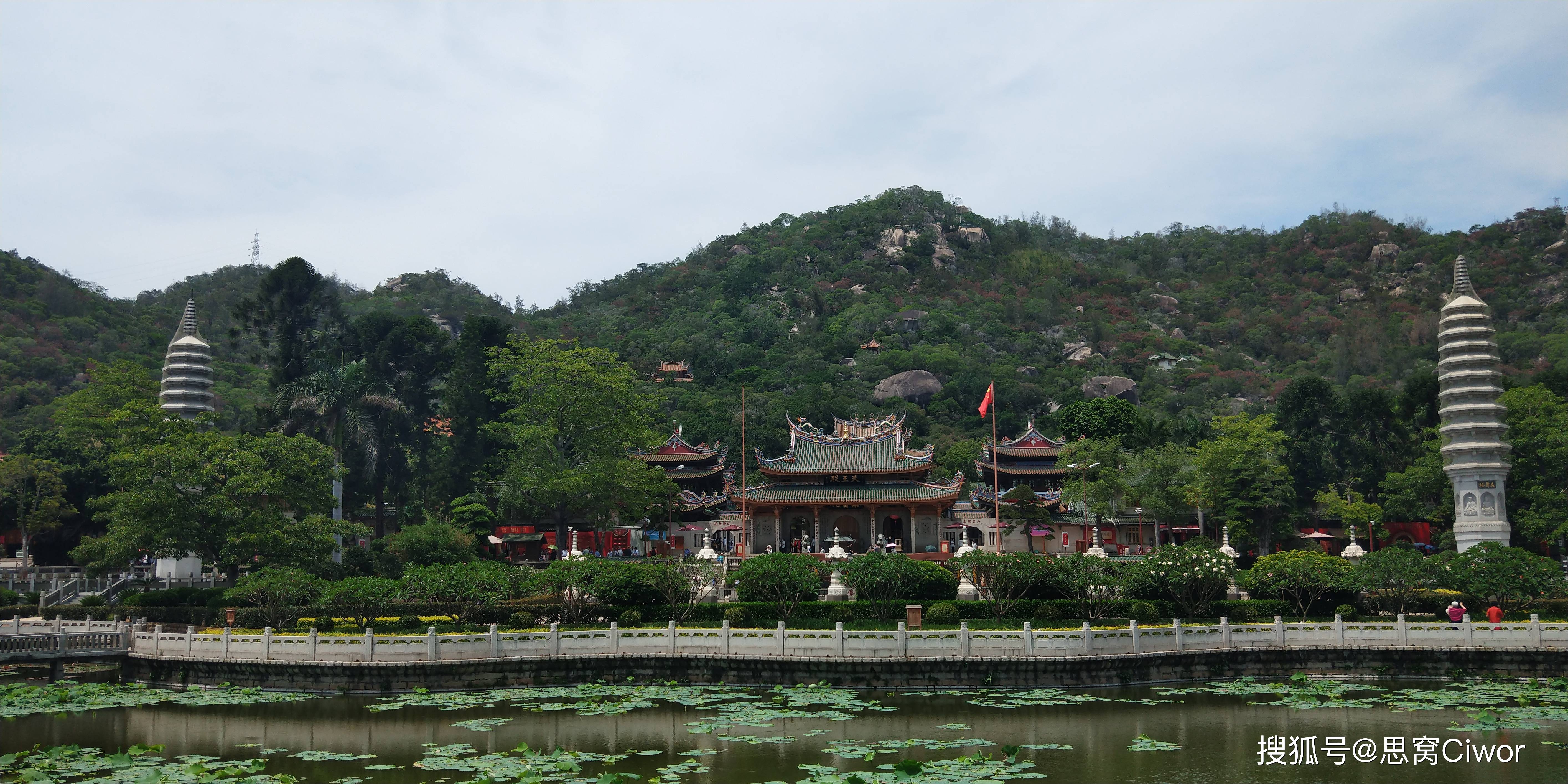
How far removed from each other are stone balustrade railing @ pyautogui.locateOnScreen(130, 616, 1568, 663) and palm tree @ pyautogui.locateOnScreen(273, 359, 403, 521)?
23850 mm

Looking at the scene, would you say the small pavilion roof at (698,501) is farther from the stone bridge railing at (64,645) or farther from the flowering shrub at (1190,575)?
the stone bridge railing at (64,645)

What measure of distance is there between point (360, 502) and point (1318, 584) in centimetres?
5227

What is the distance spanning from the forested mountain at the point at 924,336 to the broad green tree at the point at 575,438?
142cm

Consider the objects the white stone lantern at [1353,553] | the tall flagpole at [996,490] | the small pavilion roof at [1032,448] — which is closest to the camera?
the white stone lantern at [1353,553]

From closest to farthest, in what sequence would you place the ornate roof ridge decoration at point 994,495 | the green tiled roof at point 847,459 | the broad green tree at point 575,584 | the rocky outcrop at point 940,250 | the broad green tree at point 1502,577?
the broad green tree at point 1502,577 → the broad green tree at point 575,584 → the green tiled roof at point 847,459 → the ornate roof ridge decoration at point 994,495 → the rocky outcrop at point 940,250

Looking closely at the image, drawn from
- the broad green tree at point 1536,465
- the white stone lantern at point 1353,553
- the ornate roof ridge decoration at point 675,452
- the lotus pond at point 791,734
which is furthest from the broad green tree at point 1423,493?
the ornate roof ridge decoration at point 675,452

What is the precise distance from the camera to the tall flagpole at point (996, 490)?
49062 mm

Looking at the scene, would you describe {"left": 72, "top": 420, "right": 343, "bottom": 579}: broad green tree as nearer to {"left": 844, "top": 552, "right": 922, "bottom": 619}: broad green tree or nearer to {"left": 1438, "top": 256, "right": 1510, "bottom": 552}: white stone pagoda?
{"left": 844, "top": 552, "right": 922, "bottom": 619}: broad green tree

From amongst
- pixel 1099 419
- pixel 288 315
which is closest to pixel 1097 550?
pixel 1099 419

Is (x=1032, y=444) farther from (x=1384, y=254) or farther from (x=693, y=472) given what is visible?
(x=1384, y=254)

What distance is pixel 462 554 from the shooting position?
50.0 meters

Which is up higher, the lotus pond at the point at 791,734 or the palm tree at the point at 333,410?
the palm tree at the point at 333,410

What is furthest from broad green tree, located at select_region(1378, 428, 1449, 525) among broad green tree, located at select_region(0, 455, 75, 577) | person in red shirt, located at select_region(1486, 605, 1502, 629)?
broad green tree, located at select_region(0, 455, 75, 577)

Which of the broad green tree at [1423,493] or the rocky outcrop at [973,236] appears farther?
the rocky outcrop at [973,236]
